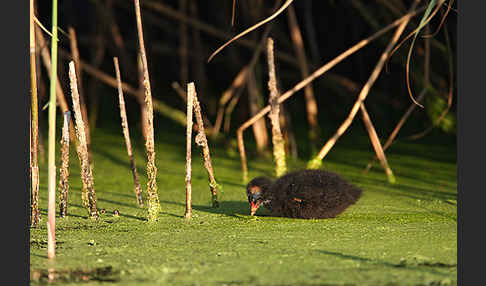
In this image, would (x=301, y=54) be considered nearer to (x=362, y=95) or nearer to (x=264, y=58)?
(x=362, y=95)

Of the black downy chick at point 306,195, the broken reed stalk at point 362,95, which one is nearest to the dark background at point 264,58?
the broken reed stalk at point 362,95

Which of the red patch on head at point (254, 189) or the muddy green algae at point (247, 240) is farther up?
the red patch on head at point (254, 189)

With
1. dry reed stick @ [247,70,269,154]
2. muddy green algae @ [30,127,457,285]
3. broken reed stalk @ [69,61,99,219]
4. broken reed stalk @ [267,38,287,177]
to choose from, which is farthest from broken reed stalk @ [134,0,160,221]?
dry reed stick @ [247,70,269,154]

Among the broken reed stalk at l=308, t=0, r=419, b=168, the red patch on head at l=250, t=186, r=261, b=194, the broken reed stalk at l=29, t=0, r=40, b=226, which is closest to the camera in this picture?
the broken reed stalk at l=29, t=0, r=40, b=226

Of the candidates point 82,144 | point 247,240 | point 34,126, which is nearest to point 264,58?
point 82,144

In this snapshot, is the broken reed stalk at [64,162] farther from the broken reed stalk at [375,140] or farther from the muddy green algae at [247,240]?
the broken reed stalk at [375,140]

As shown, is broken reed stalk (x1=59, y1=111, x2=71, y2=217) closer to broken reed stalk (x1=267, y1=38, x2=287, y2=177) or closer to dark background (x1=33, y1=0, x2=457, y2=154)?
broken reed stalk (x1=267, y1=38, x2=287, y2=177)
